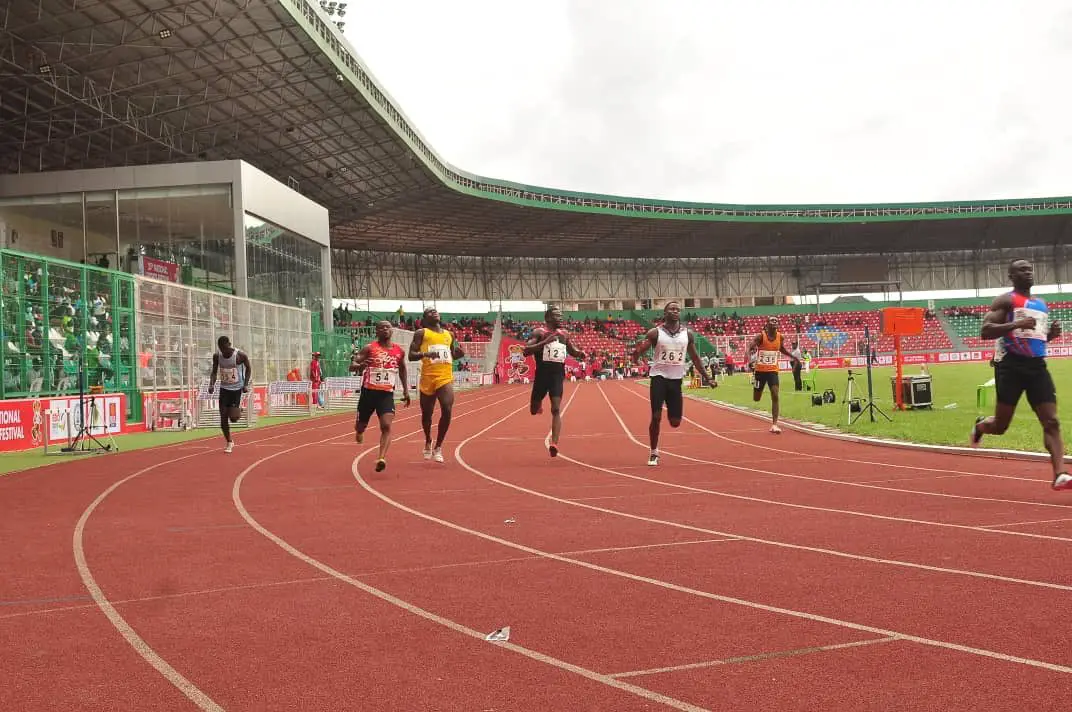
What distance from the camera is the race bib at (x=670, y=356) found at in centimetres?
1066

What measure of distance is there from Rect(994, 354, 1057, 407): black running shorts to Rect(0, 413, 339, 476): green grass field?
12269 millimetres

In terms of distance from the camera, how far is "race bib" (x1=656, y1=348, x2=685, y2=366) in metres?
10.7

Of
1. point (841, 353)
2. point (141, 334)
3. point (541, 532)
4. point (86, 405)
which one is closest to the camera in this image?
point (541, 532)

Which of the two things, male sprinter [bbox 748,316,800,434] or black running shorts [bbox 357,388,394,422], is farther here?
male sprinter [bbox 748,316,800,434]

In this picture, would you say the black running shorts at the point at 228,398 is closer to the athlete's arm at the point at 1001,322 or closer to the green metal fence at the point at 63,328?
the green metal fence at the point at 63,328

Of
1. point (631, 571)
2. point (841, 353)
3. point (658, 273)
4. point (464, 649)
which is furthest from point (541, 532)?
point (658, 273)

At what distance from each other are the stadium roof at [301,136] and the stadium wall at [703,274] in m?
4.33

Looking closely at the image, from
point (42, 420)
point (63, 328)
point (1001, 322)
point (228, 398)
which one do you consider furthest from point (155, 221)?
point (1001, 322)

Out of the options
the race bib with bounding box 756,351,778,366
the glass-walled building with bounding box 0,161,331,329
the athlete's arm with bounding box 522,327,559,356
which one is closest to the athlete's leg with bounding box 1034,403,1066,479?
the athlete's arm with bounding box 522,327,559,356

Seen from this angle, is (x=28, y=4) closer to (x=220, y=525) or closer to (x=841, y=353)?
(x=220, y=525)

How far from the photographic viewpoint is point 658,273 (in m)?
85.0

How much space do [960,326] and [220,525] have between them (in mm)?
81419

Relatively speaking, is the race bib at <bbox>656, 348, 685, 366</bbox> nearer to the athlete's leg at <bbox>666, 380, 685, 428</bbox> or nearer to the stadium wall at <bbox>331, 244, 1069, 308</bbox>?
the athlete's leg at <bbox>666, 380, 685, 428</bbox>

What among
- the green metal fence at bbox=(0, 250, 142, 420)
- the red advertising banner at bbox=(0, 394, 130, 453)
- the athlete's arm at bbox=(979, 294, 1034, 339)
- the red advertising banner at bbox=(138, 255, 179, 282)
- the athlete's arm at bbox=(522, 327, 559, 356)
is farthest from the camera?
the red advertising banner at bbox=(138, 255, 179, 282)
